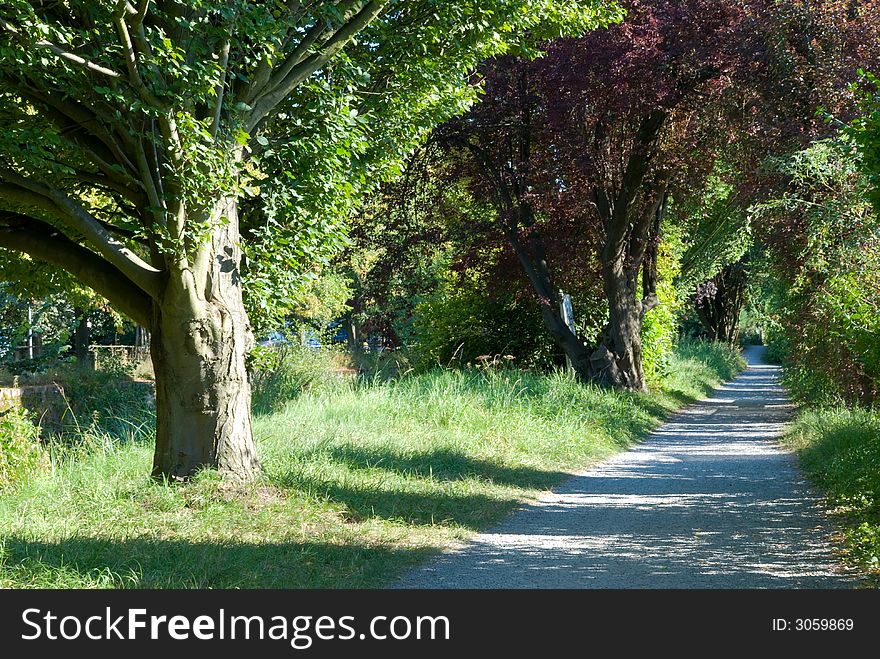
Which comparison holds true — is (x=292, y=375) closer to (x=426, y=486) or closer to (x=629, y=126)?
(x=629, y=126)

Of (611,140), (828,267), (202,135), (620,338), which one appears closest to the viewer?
(202,135)

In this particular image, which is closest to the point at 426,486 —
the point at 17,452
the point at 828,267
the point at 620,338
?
the point at 17,452

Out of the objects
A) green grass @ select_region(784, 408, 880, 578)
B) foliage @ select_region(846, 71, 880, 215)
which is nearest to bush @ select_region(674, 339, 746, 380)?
green grass @ select_region(784, 408, 880, 578)

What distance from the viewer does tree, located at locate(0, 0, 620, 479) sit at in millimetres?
7188

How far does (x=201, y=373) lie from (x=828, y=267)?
9038 millimetres

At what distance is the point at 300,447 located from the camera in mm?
10141

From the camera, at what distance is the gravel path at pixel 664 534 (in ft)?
20.4

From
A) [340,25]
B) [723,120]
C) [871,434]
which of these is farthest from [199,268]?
[723,120]

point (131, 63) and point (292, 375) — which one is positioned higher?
point (131, 63)

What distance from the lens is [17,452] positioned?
31.9ft

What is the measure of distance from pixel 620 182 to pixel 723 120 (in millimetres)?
3047

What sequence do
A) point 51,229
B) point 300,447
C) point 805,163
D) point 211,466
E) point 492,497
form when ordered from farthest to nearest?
point 805,163
point 300,447
point 492,497
point 51,229
point 211,466

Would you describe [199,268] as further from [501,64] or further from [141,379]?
[141,379]

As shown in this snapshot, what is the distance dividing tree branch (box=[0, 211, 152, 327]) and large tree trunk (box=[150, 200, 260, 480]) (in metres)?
0.29
